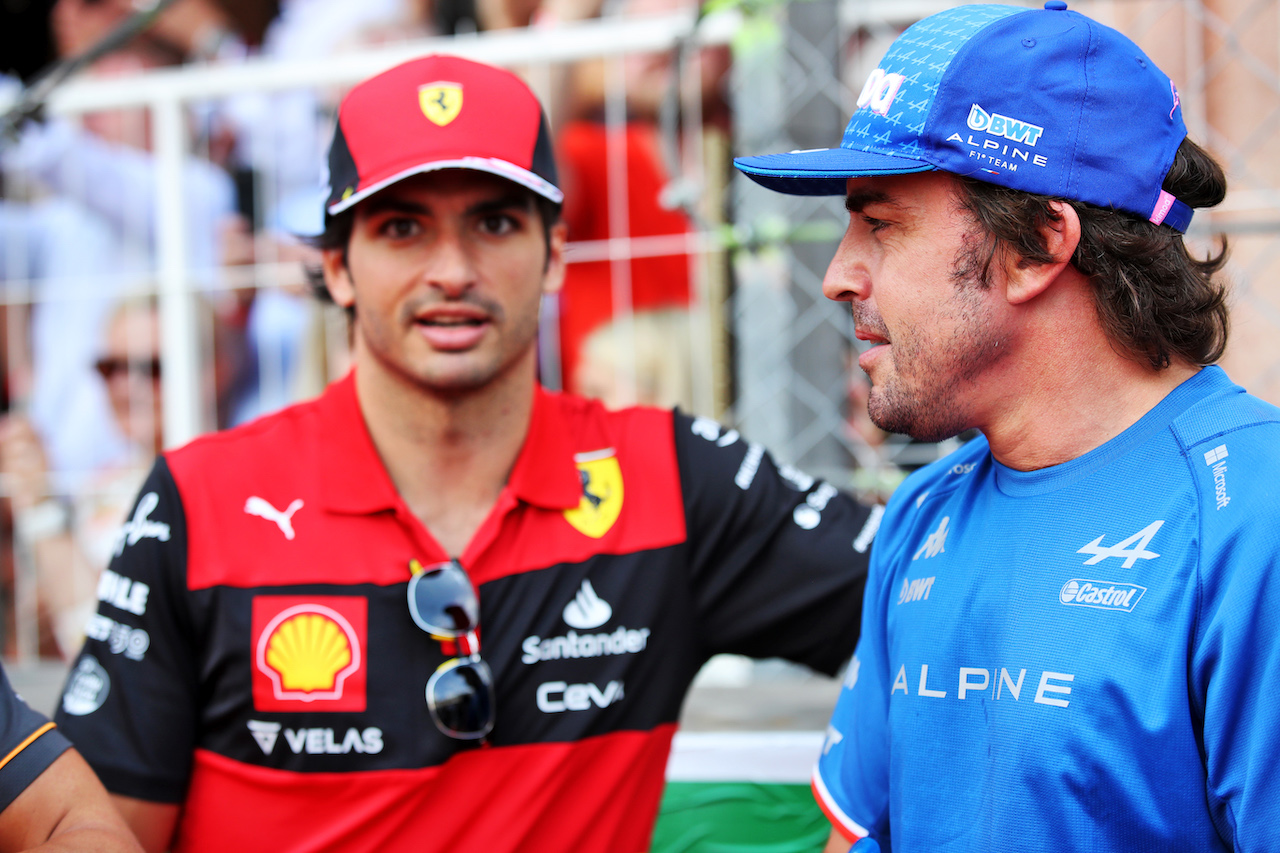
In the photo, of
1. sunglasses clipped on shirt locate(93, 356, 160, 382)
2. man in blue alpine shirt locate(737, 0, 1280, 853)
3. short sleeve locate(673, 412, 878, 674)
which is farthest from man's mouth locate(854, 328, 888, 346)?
sunglasses clipped on shirt locate(93, 356, 160, 382)

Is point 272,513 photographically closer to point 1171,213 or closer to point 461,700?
point 461,700

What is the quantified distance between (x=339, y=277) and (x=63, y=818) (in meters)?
1.01

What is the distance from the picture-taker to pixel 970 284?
130 cm

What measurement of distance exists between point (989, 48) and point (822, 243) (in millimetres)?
1256

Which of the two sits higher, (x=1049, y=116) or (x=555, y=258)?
(x=1049, y=116)

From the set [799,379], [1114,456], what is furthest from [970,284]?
[799,379]

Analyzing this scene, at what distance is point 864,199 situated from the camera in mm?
1383

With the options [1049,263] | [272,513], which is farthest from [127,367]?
[1049,263]

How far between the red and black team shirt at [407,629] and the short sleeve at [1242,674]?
2.94 feet

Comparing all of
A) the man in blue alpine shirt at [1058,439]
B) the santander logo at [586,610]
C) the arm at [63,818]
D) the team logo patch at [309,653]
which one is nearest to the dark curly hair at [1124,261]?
the man in blue alpine shirt at [1058,439]

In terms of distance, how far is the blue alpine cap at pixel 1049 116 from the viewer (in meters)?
1.25

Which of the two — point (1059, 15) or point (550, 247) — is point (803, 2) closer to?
point (550, 247)

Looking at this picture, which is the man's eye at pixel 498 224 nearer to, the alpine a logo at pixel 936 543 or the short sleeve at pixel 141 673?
the short sleeve at pixel 141 673

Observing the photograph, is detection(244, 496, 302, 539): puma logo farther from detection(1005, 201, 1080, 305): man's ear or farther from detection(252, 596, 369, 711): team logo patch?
detection(1005, 201, 1080, 305): man's ear
